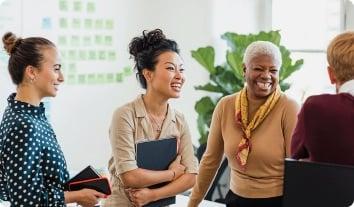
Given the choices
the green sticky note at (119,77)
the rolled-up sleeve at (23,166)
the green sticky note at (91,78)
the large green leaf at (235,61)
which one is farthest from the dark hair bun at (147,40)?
the large green leaf at (235,61)

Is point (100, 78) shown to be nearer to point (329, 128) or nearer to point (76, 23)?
point (76, 23)

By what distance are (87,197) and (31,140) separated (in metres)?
0.30

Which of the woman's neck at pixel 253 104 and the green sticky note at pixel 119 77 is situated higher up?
the green sticky note at pixel 119 77

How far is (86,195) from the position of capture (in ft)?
5.96

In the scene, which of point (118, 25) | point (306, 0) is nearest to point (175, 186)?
point (118, 25)

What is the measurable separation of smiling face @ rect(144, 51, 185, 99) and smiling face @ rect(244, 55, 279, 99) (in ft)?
0.96

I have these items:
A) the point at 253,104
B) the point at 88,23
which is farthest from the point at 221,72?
the point at 253,104

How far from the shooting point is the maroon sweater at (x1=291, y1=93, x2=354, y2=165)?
1540mm

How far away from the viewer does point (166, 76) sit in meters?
2.08

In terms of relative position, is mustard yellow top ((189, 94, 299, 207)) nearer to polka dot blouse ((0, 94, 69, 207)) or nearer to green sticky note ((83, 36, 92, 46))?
polka dot blouse ((0, 94, 69, 207))

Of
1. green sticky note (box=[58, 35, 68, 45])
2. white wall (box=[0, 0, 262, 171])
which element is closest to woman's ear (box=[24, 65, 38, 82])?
white wall (box=[0, 0, 262, 171])

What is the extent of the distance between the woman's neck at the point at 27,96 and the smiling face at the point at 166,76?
18.9 inches

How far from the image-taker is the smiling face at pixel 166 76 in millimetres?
2080

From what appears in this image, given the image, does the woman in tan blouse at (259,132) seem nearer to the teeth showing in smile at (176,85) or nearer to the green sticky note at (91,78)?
the teeth showing in smile at (176,85)
